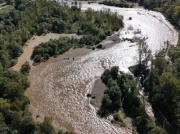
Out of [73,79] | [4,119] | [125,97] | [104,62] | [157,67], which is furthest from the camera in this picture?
[104,62]

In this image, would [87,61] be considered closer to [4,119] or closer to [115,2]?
[4,119]

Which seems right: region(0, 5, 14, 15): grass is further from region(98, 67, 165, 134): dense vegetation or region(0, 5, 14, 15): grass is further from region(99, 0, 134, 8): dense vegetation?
region(98, 67, 165, 134): dense vegetation

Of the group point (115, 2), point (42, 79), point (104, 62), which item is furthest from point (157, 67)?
point (115, 2)

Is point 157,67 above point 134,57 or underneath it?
above

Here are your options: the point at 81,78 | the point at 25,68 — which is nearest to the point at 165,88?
the point at 81,78

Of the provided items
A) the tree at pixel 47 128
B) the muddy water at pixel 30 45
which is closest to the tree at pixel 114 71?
the tree at pixel 47 128

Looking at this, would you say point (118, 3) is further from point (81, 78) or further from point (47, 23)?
point (81, 78)
